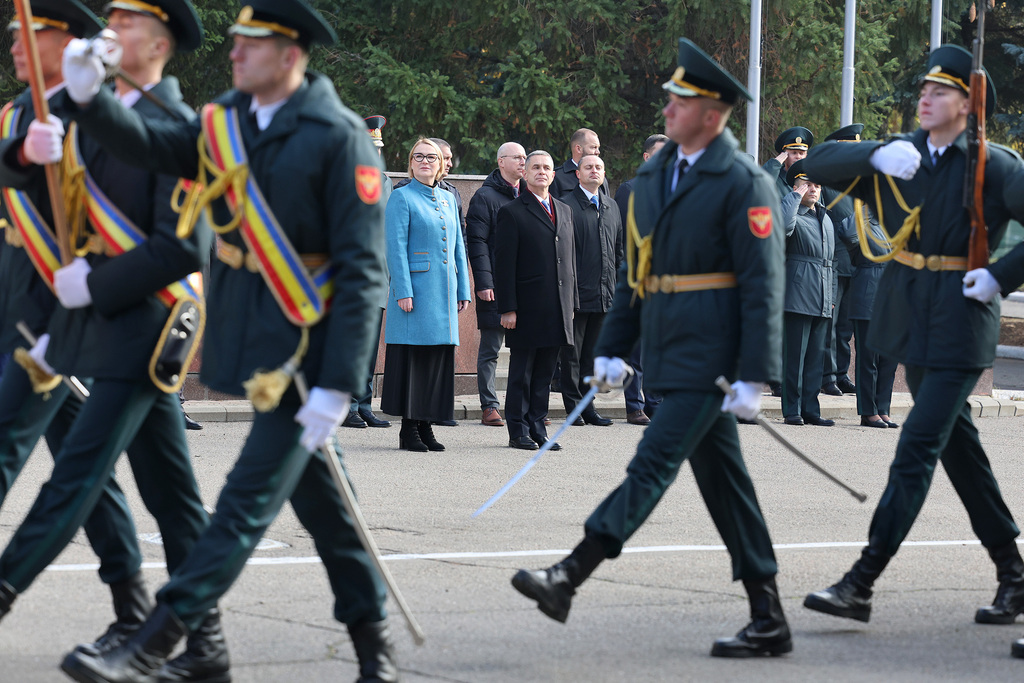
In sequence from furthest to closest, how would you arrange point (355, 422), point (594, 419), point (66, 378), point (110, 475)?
point (594, 419)
point (355, 422)
point (66, 378)
point (110, 475)

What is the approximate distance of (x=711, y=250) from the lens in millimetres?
5164

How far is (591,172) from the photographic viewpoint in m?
11.7

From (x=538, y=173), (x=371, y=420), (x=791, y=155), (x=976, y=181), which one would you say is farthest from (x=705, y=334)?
(x=791, y=155)

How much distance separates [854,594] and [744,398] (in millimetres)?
1015

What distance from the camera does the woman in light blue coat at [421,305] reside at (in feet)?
33.9

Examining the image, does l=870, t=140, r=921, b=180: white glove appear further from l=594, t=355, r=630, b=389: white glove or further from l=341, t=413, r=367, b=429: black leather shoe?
l=341, t=413, r=367, b=429: black leather shoe

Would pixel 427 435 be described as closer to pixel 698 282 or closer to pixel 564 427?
pixel 564 427

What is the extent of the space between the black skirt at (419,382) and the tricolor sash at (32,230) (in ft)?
17.5

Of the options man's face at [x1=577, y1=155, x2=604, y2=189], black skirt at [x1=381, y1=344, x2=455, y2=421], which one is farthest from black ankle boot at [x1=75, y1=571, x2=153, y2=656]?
man's face at [x1=577, y1=155, x2=604, y2=189]

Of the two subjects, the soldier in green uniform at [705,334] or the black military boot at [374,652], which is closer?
the black military boot at [374,652]

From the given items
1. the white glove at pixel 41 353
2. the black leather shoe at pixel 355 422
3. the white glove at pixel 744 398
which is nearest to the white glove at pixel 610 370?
the white glove at pixel 744 398

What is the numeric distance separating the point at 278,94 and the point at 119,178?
64 centimetres

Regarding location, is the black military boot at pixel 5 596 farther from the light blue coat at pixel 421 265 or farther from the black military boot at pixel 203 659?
the light blue coat at pixel 421 265

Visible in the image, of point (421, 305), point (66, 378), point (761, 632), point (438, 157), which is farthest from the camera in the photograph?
point (438, 157)
